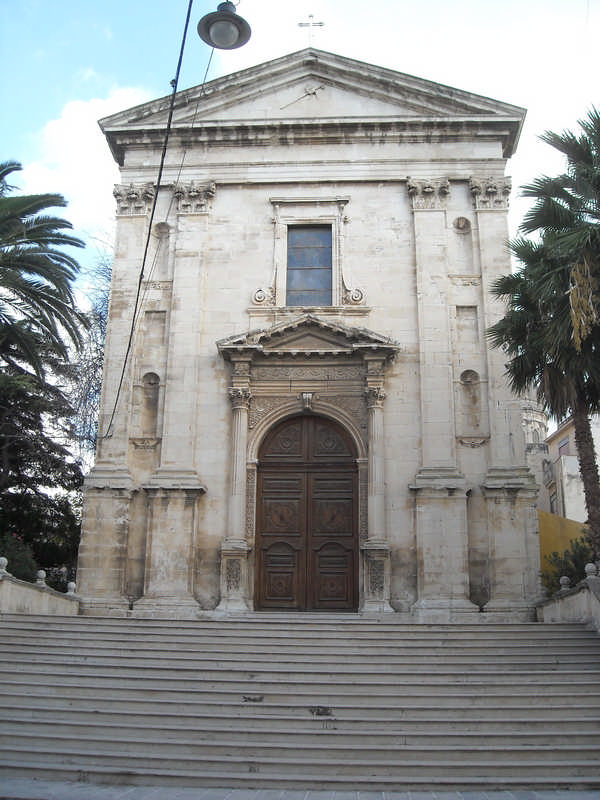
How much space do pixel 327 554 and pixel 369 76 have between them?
36.6 ft

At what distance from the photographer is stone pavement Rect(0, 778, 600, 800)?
28.9 feet

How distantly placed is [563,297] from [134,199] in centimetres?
1043

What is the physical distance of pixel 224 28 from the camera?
408 inches

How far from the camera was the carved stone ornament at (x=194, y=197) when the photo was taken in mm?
19703

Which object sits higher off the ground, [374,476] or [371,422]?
[371,422]

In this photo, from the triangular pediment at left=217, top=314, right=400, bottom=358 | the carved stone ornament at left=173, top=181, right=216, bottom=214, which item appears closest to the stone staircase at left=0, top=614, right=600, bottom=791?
the triangular pediment at left=217, top=314, right=400, bottom=358

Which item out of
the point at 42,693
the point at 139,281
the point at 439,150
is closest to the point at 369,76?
the point at 439,150

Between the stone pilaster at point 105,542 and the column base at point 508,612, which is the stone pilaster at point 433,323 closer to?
the column base at point 508,612

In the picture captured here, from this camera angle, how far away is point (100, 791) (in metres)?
9.08

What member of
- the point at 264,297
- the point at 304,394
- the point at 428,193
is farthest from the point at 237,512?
the point at 428,193

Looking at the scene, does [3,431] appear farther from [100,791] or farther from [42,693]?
Result: [100,791]

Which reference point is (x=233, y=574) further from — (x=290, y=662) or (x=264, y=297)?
(x=264, y=297)

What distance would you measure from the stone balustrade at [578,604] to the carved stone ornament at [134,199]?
40.5 ft

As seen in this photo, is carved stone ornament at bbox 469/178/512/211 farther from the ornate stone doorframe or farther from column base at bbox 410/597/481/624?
column base at bbox 410/597/481/624
